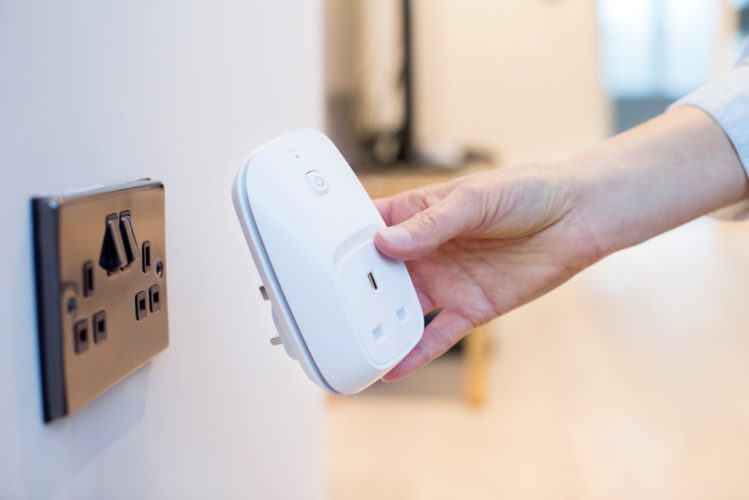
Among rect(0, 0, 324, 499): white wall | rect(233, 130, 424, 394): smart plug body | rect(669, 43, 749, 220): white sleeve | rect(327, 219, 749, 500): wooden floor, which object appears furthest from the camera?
rect(327, 219, 749, 500): wooden floor

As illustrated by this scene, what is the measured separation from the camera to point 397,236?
0.44 m

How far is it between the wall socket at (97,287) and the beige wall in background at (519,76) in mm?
2957

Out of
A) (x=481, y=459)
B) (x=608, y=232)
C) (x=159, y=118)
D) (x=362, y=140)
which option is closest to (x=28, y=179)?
(x=159, y=118)

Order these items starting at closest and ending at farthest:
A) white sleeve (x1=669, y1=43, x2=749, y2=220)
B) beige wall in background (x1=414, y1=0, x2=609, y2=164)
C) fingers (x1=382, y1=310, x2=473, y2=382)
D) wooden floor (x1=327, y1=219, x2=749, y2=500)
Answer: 1. fingers (x1=382, y1=310, x2=473, y2=382)
2. white sleeve (x1=669, y1=43, x2=749, y2=220)
3. wooden floor (x1=327, y1=219, x2=749, y2=500)
4. beige wall in background (x1=414, y1=0, x2=609, y2=164)

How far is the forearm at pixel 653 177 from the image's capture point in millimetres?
614

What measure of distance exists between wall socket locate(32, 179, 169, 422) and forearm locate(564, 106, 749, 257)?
397 millimetres

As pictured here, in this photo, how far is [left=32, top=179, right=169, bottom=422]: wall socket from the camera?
0.26m

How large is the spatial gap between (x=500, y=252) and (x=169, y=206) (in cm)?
35

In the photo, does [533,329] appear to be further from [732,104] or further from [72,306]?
[72,306]

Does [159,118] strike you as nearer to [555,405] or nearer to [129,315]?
[129,315]

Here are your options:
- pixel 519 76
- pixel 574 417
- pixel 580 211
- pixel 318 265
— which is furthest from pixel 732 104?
pixel 519 76

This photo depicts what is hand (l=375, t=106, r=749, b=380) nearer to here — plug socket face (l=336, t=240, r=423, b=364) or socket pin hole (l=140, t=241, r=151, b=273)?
plug socket face (l=336, t=240, r=423, b=364)

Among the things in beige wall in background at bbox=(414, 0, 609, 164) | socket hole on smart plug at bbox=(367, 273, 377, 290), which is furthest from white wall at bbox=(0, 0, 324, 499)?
beige wall in background at bbox=(414, 0, 609, 164)

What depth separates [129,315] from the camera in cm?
32
